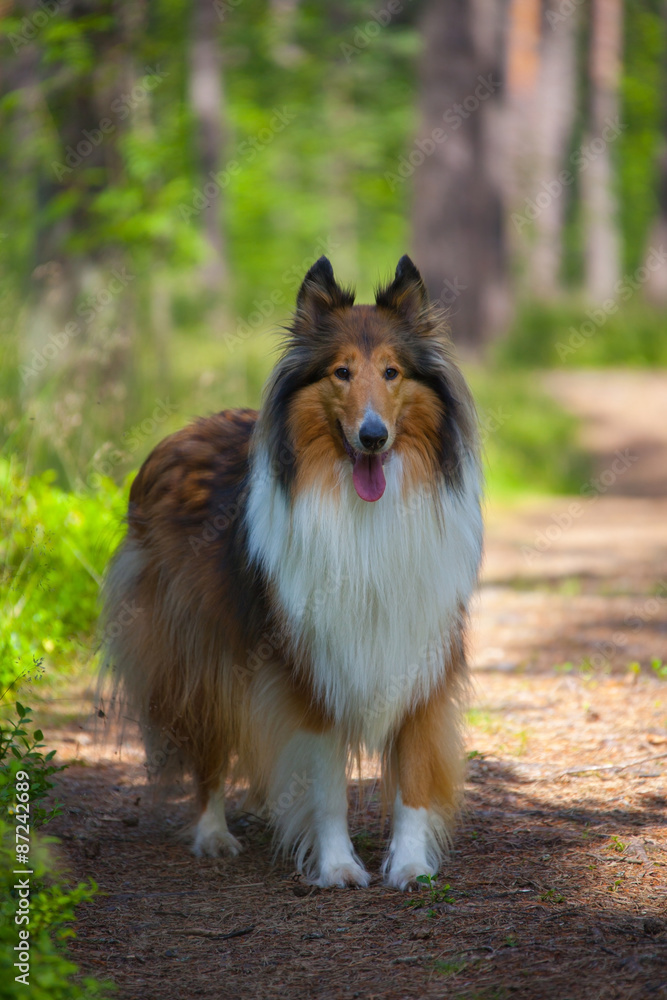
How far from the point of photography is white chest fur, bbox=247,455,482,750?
11.2 ft

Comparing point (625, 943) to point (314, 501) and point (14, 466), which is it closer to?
point (314, 501)

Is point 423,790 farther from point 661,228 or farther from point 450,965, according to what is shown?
point 661,228

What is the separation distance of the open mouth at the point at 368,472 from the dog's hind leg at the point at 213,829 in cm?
141

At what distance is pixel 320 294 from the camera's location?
3.62m

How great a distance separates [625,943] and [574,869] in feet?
1.87

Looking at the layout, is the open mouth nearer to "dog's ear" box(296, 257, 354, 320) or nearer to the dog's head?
the dog's head

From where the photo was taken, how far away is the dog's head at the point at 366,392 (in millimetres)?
3402

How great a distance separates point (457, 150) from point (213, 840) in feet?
38.3

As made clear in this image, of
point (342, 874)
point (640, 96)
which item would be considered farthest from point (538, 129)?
point (342, 874)

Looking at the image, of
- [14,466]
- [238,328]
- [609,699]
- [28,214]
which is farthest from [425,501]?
[238,328]

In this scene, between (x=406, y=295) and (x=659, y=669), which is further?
(x=659, y=669)

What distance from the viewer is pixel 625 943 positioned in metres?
2.73

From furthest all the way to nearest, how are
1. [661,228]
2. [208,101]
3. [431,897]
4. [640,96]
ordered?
[640,96] < [208,101] < [661,228] < [431,897]

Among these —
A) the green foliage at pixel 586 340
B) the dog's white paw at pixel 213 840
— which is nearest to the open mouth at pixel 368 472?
the dog's white paw at pixel 213 840
